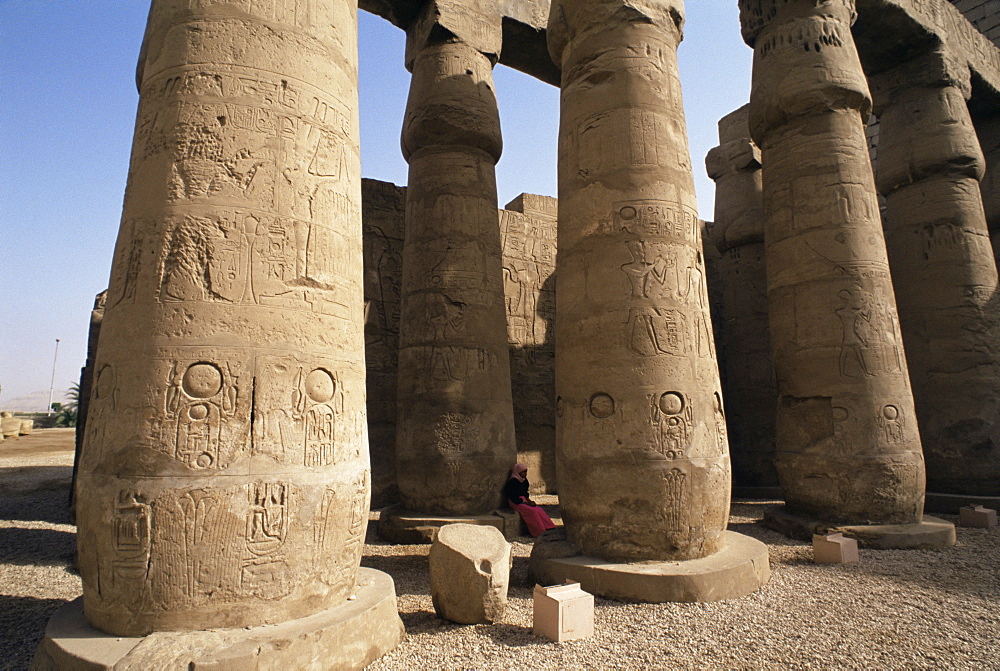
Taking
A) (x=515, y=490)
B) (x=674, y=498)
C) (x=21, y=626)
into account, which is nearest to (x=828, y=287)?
(x=674, y=498)

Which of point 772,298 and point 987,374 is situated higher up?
point 772,298

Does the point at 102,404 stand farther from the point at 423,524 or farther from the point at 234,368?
the point at 423,524

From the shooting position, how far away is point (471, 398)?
700cm

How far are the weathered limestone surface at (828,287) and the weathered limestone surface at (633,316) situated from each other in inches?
92.5

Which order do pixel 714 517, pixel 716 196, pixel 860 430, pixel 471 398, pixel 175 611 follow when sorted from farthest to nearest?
1. pixel 716 196
2. pixel 471 398
3. pixel 860 430
4. pixel 714 517
5. pixel 175 611

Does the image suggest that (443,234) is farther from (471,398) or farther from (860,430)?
(860,430)

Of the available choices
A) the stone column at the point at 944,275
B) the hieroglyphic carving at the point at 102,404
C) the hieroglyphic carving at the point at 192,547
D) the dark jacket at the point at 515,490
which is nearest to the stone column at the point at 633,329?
the dark jacket at the point at 515,490

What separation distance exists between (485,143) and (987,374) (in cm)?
748

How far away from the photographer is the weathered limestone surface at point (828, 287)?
6273mm

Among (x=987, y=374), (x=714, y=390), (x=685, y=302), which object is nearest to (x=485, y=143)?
(x=685, y=302)

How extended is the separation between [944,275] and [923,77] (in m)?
3.29

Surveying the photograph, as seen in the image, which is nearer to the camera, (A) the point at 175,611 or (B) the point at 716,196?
(A) the point at 175,611

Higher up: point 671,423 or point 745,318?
point 745,318

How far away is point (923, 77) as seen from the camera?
9.43m
